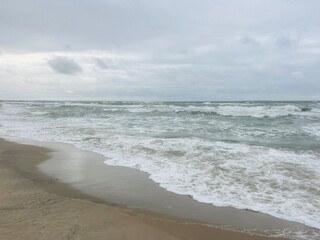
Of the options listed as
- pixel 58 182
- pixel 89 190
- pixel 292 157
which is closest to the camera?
pixel 89 190

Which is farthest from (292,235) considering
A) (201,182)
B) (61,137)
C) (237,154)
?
(61,137)

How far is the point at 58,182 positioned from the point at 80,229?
2828 millimetres

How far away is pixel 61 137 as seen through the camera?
1387 centimetres

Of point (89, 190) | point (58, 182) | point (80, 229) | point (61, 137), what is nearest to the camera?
point (80, 229)

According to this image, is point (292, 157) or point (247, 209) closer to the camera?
point (247, 209)

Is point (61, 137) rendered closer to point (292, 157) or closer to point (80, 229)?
point (292, 157)

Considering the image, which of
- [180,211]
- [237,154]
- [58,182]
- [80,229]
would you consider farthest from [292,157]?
[80,229]

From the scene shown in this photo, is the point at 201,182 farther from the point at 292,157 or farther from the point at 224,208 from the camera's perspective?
the point at 292,157

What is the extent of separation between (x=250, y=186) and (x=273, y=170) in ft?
5.15

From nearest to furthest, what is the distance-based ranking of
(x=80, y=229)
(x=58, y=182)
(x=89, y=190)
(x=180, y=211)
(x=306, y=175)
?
(x=80, y=229), (x=180, y=211), (x=89, y=190), (x=58, y=182), (x=306, y=175)

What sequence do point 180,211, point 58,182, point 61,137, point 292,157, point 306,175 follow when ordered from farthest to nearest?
point 61,137 < point 292,157 < point 306,175 < point 58,182 < point 180,211

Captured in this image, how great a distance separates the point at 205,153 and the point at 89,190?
4.51 meters

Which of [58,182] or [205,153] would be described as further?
[205,153]

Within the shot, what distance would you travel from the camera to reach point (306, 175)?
7324 millimetres
